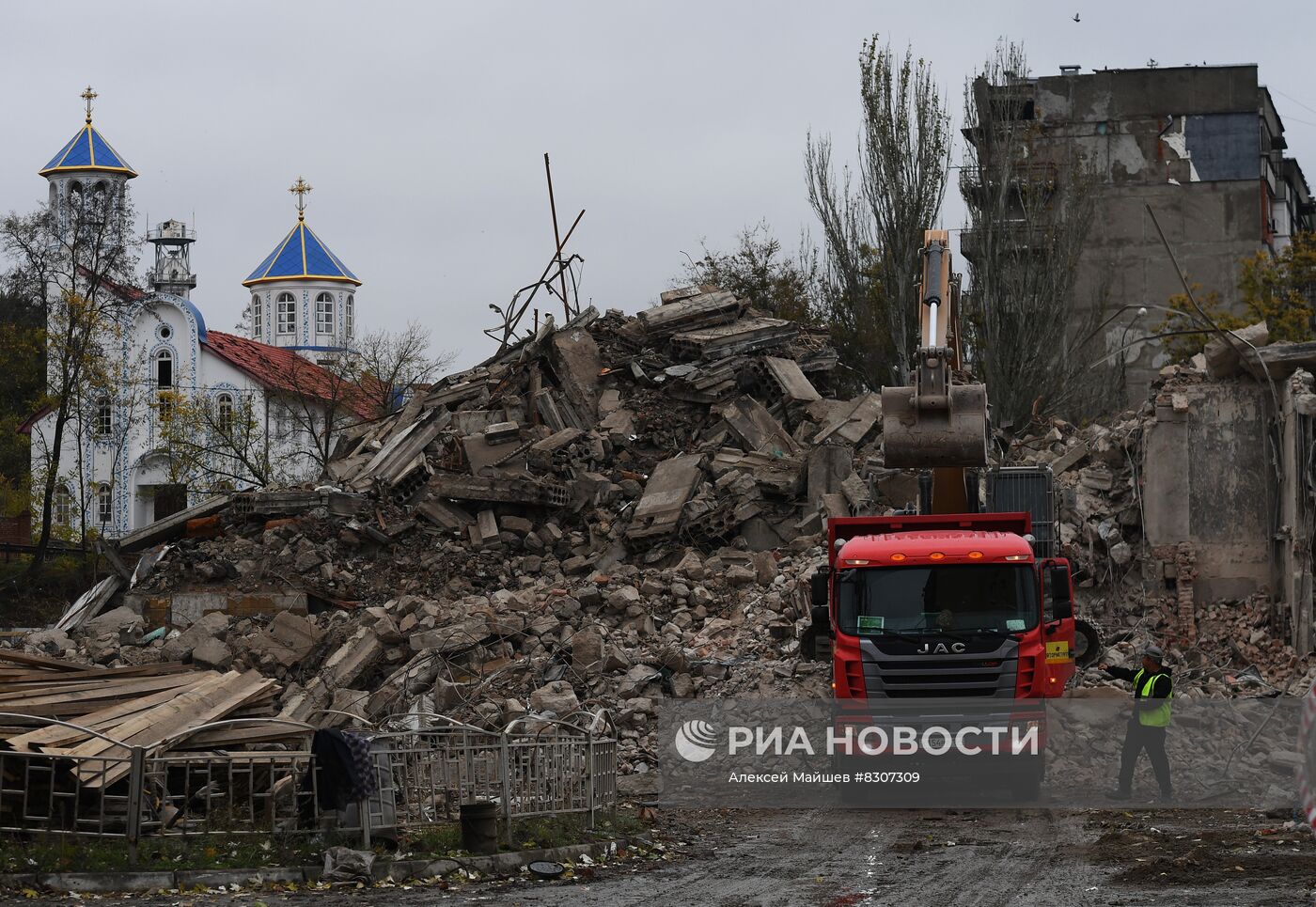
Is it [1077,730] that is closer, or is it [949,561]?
[949,561]

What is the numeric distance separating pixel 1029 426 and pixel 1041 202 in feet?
29.9

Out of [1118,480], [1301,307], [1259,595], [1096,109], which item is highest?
[1096,109]

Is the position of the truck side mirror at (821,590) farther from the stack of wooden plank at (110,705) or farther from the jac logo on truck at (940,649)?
the stack of wooden plank at (110,705)

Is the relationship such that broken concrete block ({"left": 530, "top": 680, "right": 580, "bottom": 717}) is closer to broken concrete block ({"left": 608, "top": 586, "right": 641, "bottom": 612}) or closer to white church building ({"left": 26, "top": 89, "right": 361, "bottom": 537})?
broken concrete block ({"left": 608, "top": 586, "right": 641, "bottom": 612})

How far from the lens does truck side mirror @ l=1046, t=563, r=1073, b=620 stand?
48.6 ft

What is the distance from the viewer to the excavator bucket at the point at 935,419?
1535cm

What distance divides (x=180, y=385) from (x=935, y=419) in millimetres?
49727

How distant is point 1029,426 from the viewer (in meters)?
30.2

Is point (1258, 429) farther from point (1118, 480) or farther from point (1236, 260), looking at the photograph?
point (1236, 260)

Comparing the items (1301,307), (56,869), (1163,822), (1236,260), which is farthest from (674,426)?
(1236,260)

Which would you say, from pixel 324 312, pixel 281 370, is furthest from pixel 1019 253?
pixel 324 312

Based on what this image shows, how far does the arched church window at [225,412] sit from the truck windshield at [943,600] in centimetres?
3658

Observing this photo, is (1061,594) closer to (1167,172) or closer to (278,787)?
(278,787)

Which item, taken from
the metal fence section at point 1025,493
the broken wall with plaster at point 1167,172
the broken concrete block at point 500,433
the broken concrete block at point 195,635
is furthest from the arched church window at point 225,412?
the metal fence section at point 1025,493
